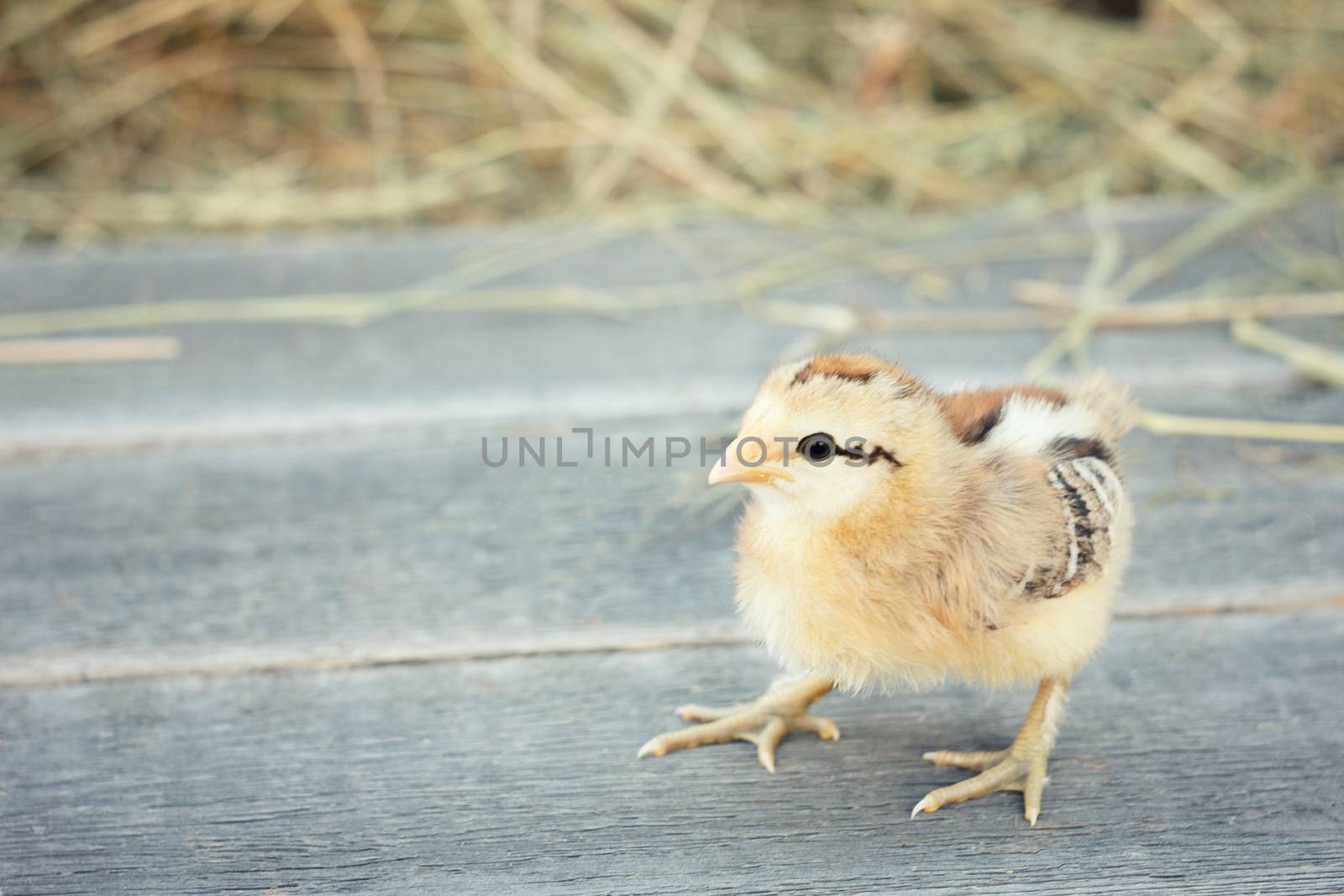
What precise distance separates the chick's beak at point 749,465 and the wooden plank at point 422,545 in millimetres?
308

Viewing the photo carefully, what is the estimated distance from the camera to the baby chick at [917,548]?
93 centimetres

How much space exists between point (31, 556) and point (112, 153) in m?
1.76

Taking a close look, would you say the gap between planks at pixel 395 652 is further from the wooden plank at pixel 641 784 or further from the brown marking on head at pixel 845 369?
the brown marking on head at pixel 845 369

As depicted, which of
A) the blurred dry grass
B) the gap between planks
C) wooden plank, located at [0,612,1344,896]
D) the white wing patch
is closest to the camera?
wooden plank, located at [0,612,1344,896]

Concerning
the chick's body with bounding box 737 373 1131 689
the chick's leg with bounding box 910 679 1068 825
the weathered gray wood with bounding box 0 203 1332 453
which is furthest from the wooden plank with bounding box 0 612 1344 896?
the weathered gray wood with bounding box 0 203 1332 453

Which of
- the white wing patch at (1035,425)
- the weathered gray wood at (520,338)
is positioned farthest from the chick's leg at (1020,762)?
the weathered gray wood at (520,338)

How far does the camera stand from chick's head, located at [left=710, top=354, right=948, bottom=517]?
3.10ft

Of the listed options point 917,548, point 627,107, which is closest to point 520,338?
point 627,107

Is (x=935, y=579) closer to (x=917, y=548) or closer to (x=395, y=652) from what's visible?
(x=917, y=548)

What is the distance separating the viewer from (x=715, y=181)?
2502 mm

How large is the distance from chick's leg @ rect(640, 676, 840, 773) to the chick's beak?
0.21 m

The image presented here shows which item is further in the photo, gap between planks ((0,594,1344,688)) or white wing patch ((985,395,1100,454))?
gap between planks ((0,594,1344,688))

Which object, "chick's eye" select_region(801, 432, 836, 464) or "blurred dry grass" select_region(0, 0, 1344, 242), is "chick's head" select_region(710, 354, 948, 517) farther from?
"blurred dry grass" select_region(0, 0, 1344, 242)

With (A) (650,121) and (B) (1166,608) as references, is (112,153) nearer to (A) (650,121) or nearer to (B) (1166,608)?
(A) (650,121)
